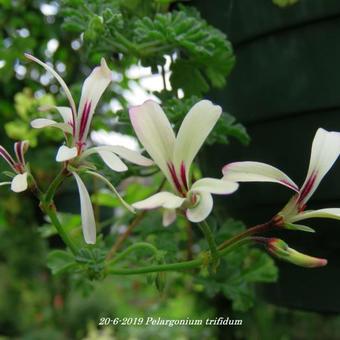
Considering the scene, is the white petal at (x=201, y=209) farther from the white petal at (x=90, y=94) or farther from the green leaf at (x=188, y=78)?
the green leaf at (x=188, y=78)

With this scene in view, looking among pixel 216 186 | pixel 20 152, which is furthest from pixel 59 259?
pixel 216 186

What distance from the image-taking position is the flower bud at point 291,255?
367 millimetres

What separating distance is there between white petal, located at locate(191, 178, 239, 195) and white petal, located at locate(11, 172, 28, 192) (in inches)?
4.0

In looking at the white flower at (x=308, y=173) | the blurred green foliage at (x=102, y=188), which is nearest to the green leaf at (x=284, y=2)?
the blurred green foliage at (x=102, y=188)

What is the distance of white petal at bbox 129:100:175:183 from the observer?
0.34 metres

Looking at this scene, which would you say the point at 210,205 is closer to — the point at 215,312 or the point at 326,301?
the point at 326,301

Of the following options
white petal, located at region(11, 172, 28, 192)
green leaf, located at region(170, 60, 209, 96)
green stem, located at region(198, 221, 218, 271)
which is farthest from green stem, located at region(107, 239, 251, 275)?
green leaf, located at region(170, 60, 209, 96)

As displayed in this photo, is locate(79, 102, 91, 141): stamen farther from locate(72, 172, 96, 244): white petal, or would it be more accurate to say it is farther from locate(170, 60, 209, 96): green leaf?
locate(170, 60, 209, 96): green leaf

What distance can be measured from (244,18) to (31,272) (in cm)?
164

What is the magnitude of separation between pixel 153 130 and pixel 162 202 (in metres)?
0.04

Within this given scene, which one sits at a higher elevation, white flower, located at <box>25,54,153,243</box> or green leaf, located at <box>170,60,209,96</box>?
white flower, located at <box>25,54,153,243</box>

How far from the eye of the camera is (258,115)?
0.64 meters

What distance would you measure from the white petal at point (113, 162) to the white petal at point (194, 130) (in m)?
0.04

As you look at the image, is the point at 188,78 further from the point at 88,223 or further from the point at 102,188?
the point at 102,188
